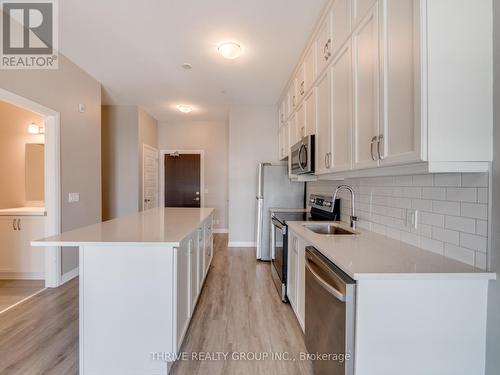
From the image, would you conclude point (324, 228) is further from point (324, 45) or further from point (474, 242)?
point (324, 45)

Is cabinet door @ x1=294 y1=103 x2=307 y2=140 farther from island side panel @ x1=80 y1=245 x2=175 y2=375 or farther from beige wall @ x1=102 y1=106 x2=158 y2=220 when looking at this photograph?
beige wall @ x1=102 y1=106 x2=158 y2=220

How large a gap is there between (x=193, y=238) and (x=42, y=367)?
1300mm

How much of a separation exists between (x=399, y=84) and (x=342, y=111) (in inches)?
24.6

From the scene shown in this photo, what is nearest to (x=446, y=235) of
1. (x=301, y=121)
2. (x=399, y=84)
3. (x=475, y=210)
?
(x=475, y=210)

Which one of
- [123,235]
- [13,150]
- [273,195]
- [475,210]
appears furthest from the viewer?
[273,195]

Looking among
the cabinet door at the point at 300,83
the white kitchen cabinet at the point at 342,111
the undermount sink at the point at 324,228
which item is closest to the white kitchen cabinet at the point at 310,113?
the cabinet door at the point at 300,83

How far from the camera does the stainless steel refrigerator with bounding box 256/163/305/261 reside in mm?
4207

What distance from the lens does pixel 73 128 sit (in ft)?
10.9

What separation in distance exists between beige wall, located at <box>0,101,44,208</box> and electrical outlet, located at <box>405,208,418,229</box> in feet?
15.7

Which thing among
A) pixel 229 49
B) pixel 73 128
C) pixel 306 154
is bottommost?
pixel 306 154

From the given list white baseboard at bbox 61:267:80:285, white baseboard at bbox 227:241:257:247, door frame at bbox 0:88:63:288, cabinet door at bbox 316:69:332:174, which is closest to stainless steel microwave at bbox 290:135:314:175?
cabinet door at bbox 316:69:332:174

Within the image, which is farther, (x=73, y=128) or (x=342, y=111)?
(x=73, y=128)

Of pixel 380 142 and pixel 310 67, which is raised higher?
pixel 310 67

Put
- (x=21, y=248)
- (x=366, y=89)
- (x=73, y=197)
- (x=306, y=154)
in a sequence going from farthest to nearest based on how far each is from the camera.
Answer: (x=73, y=197)
(x=21, y=248)
(x=306, y=154)
(x=366, y=89)
